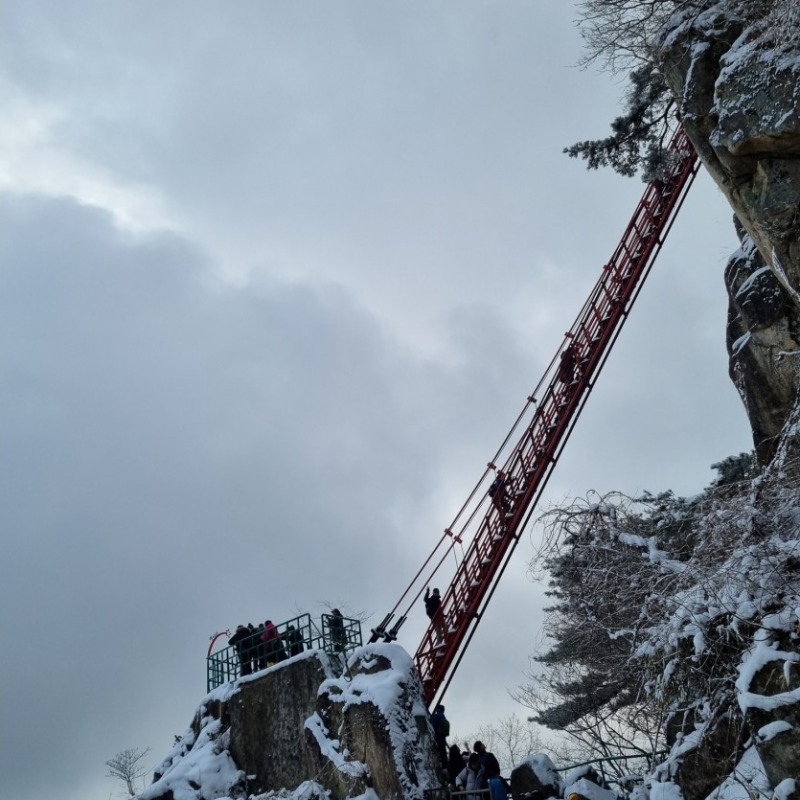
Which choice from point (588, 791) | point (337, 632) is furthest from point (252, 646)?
point (588, 791)

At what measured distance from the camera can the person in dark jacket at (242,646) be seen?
17108mm

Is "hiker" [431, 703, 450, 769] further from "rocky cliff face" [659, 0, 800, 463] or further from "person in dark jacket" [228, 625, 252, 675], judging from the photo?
"rocky cliff face" [659, 0, 800, 463]

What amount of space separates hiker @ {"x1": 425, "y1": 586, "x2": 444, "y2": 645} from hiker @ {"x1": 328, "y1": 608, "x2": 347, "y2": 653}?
172 cm

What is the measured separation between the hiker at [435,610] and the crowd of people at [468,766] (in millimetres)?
1366

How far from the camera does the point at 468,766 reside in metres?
13.0

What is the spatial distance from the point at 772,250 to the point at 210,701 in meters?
13.9

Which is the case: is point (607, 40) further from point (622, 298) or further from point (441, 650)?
point (441, 650)

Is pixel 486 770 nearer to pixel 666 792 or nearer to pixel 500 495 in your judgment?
pixel 666 792

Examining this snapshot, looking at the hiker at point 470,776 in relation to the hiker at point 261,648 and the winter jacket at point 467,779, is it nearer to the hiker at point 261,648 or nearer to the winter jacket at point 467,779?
the winter jacket at point 467,779

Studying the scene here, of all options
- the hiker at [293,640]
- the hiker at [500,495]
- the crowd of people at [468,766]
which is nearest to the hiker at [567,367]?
the hiker at [500,495]

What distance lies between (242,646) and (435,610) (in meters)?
4.69

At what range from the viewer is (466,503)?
55.3 feet

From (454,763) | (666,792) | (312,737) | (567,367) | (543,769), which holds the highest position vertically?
(567,367)

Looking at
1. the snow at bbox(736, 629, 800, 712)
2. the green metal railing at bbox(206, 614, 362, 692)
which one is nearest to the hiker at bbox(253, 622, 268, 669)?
the green metal railing at bbox(206, 614, 362, 692)
